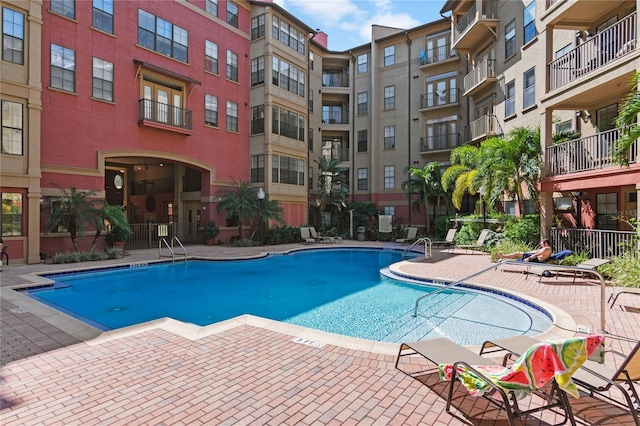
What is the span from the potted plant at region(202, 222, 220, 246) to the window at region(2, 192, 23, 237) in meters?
8.72

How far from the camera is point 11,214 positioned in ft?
43.3

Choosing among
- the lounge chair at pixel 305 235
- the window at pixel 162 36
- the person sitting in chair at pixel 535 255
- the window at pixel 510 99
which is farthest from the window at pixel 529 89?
the window at pixel 162 36

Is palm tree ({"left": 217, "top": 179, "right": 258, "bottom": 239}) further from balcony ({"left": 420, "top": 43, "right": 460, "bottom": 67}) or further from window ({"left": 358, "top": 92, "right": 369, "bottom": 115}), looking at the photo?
balcony ({"left": 420, "top": 43, "right": 460, "bottom": 67})

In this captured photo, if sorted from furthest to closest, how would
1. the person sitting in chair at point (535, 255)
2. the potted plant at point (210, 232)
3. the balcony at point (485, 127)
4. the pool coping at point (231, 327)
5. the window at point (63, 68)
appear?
1. the potted plant at point (210, 232)
2. the balcony at point (485, 127)
3. the window at point (63, 68)
4. the person sitting in chair at point (535, 255)
5. the pool coping at point (231, 327)

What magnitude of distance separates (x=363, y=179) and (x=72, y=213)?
20314mm

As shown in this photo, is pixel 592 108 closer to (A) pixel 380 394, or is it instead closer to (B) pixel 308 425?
(A) pixel 380 394

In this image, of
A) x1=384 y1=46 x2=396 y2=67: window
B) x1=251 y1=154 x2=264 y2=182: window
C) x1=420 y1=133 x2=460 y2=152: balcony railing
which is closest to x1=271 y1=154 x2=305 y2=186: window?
x1=251 y1=154 x2=264 y2=182: window

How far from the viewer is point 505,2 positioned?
62.9 feet

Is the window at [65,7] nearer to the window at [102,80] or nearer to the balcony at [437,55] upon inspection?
A: the window at [102,80]

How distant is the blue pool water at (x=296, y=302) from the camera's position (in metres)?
7.16

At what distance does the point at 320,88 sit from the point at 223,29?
9.74 meters

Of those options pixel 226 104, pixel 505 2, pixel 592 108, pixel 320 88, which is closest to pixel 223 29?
pixel 226 104

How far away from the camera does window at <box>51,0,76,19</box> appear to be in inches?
591

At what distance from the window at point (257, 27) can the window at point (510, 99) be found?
15019mm
